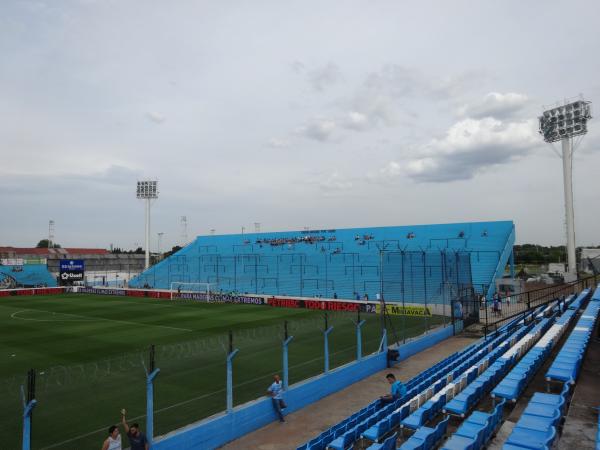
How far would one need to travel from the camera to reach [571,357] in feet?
36.9

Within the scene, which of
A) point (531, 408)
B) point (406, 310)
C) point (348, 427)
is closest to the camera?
point (531, 408)

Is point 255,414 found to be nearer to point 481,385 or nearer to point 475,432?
point 481,385

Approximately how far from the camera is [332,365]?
60.7 feet

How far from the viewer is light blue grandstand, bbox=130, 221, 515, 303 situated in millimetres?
41094

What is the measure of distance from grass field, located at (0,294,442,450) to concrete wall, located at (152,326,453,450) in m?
1.71

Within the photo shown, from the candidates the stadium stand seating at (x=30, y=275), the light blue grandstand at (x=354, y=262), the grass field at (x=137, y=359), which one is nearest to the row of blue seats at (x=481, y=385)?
the grass field at (x=137, y=359)

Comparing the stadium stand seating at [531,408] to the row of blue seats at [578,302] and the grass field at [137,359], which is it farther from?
the grass field at [137,359]

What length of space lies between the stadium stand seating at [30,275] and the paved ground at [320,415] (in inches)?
2580

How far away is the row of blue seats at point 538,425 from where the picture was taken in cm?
670

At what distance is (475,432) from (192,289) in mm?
56452

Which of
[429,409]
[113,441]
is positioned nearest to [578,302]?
[429,409]

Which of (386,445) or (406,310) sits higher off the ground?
(386,445)

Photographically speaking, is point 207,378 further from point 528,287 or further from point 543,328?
point 528,287

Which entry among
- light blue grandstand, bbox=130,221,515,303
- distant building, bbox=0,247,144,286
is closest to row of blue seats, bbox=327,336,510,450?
light blue grandstand, bbox=130,221,515,303
